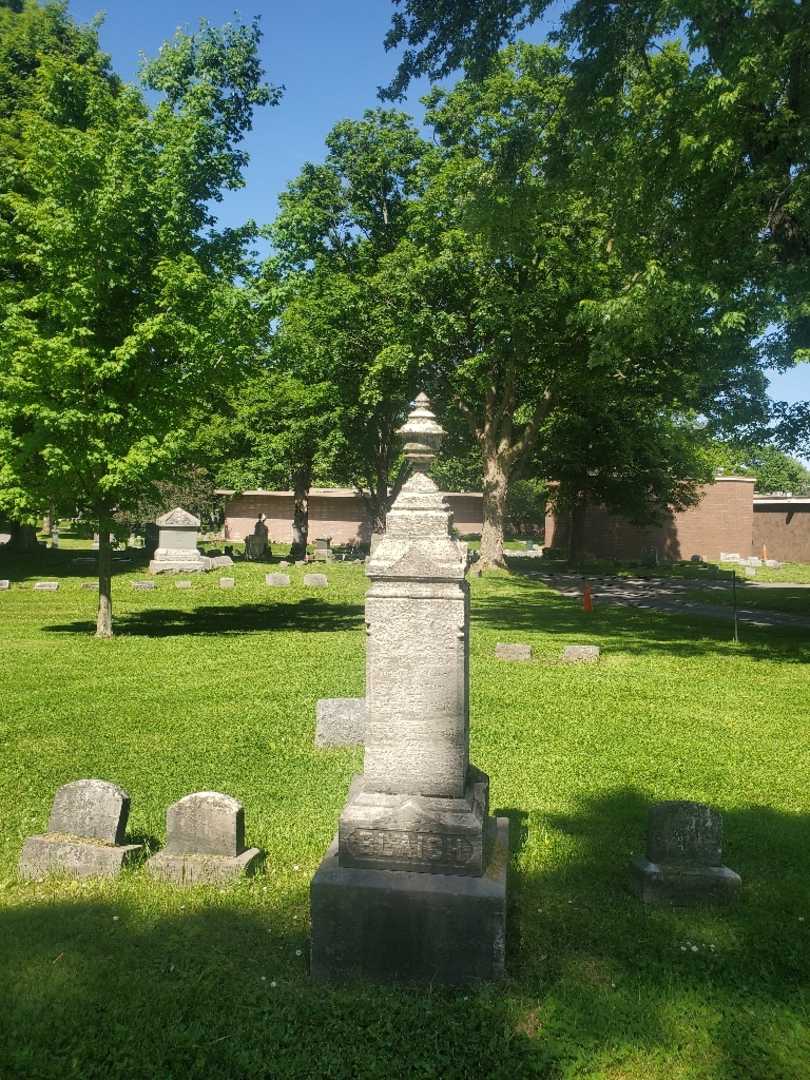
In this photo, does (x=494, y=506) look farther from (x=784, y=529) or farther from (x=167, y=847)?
(x=167, y=847)

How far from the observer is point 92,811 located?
20.1ft

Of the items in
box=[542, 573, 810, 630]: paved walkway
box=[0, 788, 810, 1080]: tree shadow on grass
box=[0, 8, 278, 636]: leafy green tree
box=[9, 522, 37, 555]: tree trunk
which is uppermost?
box=[0, 8, 278, 636]: leafy green tree

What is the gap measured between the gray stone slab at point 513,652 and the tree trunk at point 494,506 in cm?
1541

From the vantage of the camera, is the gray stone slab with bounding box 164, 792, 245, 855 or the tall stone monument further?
the gray stone slab with bounding box 164, 792, 245, 855

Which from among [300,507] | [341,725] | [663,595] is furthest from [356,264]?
[341,725]

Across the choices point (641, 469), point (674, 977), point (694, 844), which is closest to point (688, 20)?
point (694, 844)

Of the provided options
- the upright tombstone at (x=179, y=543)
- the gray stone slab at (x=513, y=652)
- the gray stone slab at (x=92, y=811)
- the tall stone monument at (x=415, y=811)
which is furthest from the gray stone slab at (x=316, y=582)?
the tall stone monument at (x=415, y=811)

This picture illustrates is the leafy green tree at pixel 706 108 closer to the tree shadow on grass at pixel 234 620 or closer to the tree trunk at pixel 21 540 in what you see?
the tree shadow on grass at pixel 234 620

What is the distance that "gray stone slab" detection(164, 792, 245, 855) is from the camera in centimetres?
589

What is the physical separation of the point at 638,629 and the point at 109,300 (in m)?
13.2

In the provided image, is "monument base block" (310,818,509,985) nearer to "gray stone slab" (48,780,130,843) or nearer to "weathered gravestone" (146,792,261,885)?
"weathered gravestone" (146,792,261,885)

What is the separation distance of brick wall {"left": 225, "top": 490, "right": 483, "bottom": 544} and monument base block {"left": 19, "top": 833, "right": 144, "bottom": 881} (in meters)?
48.7

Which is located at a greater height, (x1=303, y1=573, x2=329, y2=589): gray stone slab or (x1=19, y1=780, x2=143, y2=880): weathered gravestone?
(x1=303, y1=573, x2=329, y2=589): gray stone slab

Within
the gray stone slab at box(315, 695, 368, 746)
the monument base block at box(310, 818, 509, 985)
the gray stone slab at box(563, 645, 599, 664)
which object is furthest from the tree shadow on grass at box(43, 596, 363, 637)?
the monument base block at box(310, 818, 509, 985)
